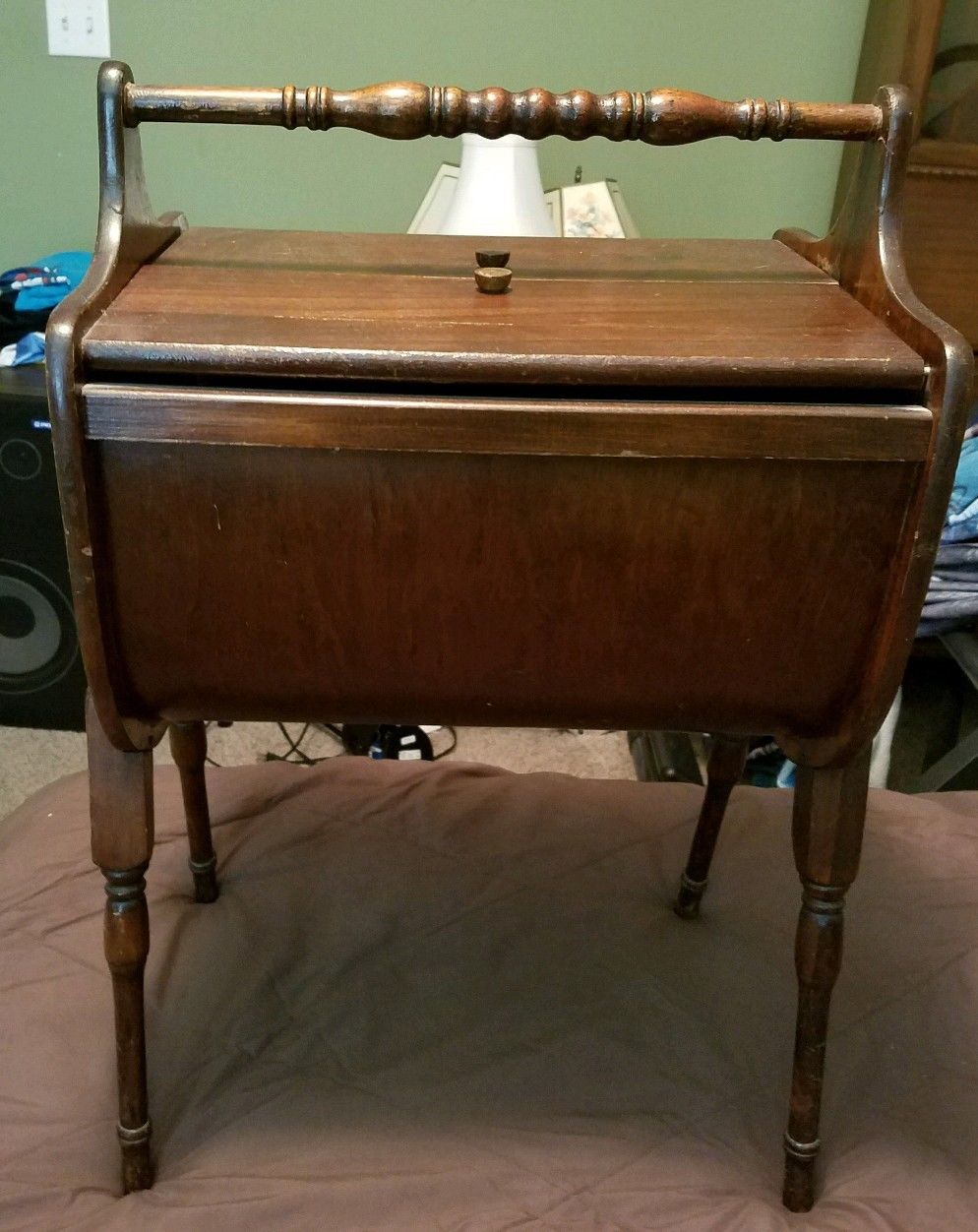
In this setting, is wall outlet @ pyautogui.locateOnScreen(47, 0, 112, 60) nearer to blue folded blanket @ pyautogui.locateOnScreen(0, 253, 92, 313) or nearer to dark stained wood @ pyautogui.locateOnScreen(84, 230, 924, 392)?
blue folded blanket @ pyautogui.locateOnScreen(0, 253, 92, 313)

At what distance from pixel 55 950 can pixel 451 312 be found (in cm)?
81

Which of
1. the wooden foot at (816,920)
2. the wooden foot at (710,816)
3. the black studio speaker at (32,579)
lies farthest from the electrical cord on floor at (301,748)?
the wooden foot at (816,920)

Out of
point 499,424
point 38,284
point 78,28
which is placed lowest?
point 38,284

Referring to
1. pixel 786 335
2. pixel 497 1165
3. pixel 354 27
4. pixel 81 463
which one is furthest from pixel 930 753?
pixel 81 463

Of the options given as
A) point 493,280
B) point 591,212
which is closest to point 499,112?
point 493,280

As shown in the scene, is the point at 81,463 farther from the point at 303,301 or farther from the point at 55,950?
the point at 55,950

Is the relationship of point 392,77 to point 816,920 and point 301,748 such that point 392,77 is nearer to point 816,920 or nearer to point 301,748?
point 301,748

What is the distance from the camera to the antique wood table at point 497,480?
71 cm

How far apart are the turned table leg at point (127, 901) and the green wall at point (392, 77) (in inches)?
49.1

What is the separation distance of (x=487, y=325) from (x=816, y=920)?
531 millimetres

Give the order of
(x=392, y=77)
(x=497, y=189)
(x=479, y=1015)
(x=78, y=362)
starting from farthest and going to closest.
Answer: (x=392, y=77) → (x=497, y=189) → (x=479, y=1015) → (x=78, y=362)

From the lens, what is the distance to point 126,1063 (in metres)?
0.94

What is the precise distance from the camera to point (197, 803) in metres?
1.26

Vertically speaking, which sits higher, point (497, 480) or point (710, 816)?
point (497, 480)
